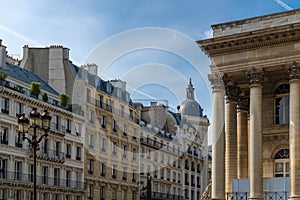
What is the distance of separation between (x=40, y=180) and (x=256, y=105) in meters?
29.1

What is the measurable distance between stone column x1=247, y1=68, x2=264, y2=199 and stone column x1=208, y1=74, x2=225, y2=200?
63.3 inches

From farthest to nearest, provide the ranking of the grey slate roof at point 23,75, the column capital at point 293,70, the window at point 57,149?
the window at point 57,149, the grey slate roof at point 23,75, the column capital at point 293,70

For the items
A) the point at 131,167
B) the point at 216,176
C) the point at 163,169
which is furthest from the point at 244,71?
the point at 163,169

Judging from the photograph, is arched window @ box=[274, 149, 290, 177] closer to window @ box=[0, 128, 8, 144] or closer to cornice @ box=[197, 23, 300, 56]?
cornice @ box=[197, 23, 300, 56]

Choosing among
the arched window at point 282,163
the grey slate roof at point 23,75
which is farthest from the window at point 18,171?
the arched window at point 282,163

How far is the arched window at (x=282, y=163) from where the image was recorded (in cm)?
3162

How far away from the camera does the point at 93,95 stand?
6556 centimetres

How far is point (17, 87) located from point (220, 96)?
84.6ft

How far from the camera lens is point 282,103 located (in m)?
32.3

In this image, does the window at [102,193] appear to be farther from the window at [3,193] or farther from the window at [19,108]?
the window at [3,193]

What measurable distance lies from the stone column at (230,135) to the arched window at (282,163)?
1.91 metres

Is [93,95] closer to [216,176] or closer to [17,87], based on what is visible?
[17,87]

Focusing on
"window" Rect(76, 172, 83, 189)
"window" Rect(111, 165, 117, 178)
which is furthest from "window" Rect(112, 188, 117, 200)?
"window" Rect(76, 172, 83, 189)

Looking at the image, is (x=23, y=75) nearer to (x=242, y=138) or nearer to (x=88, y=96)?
(x=88, y=96)
